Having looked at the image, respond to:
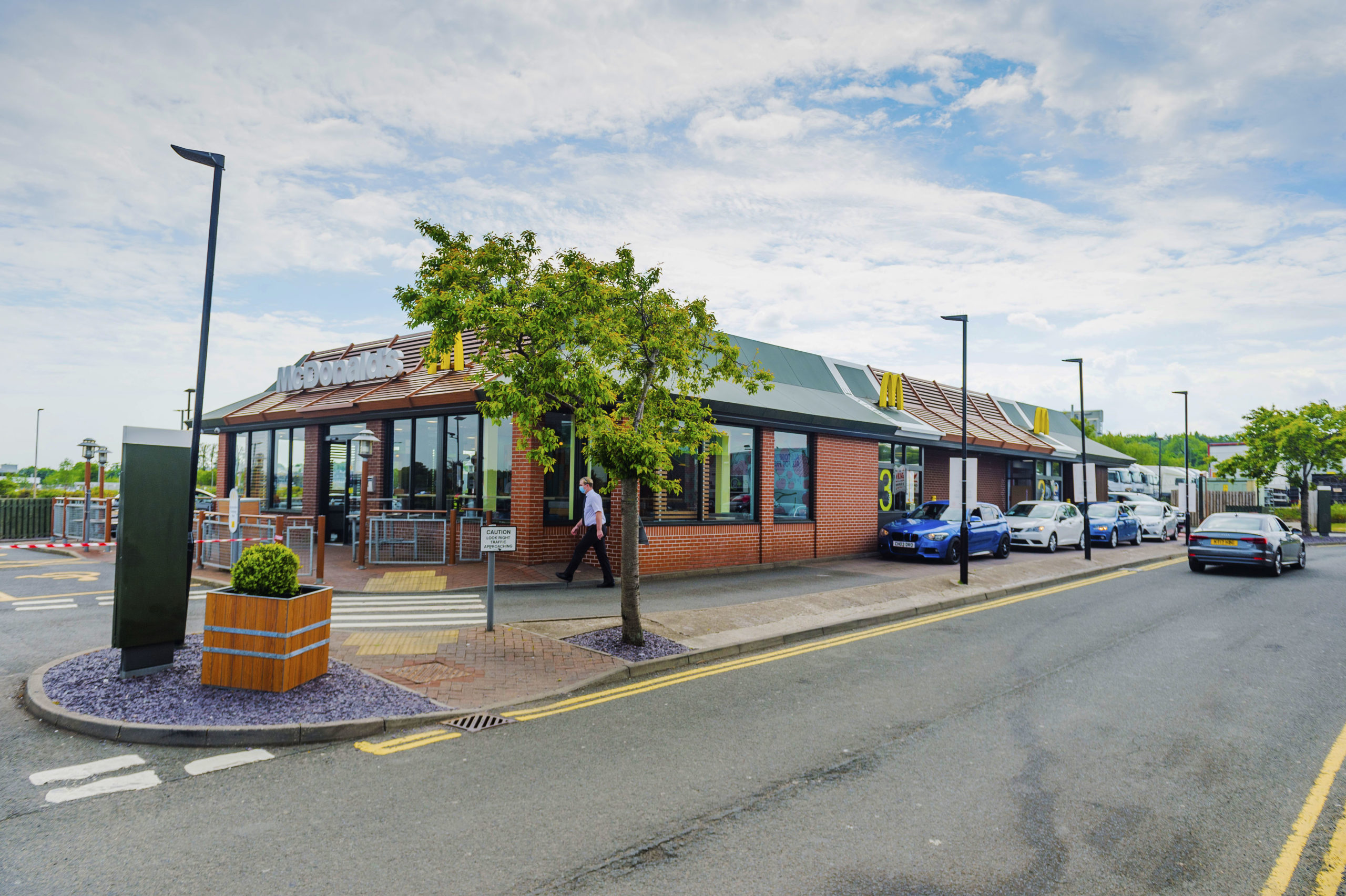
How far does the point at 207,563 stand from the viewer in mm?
14906

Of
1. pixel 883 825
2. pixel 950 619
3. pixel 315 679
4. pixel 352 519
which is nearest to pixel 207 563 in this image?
pixel 352 519

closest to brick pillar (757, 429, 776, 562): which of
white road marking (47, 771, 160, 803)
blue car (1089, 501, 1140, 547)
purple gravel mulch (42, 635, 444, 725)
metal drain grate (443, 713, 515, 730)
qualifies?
purple gravel mulch (42, 635, 444, 725)

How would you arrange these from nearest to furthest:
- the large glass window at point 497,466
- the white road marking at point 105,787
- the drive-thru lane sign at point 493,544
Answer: the white road marking at point 105,787 → the drive-thru lane sign at point 493,544 → the large glass window at point 497,466

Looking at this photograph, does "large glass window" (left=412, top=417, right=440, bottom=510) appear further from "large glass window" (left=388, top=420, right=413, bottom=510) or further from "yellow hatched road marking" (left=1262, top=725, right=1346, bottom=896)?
"yellow hatched road marking" (left=1262, top=725, right=1346, bottom=896)

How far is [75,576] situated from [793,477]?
575 inches

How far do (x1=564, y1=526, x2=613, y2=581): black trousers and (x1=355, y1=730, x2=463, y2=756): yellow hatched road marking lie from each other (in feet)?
24.0

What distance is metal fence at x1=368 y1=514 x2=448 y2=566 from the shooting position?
1563 centimetres

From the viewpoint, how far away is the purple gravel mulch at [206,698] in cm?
593

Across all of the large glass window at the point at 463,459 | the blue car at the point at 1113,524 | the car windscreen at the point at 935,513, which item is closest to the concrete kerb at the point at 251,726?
the large glass window at the point at 463,459

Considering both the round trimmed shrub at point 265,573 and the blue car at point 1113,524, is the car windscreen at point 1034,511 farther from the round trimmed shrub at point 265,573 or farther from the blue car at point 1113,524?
the round trimmed shrub at point 265,573

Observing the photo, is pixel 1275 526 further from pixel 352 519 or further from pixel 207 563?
pixel 207 563

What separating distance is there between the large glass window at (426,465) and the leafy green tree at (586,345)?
28.5 ft

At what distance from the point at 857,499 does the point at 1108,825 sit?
15938 millimetres

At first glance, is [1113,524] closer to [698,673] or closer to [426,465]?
[426,465]
